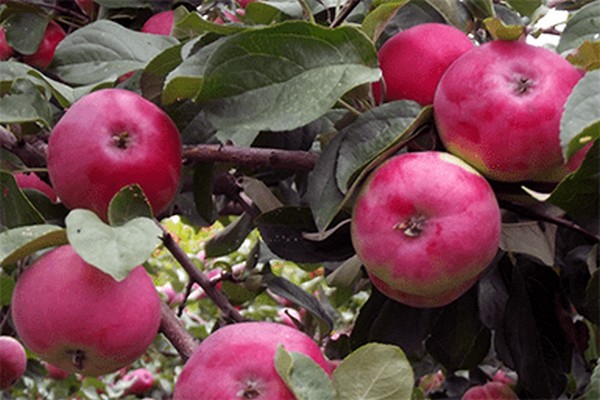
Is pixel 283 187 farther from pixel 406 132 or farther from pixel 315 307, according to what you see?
pixel 406 132

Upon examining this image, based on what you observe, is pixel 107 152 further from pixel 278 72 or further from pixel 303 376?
pixel 303 376

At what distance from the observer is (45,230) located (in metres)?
0.66

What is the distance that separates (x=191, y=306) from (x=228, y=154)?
1577 mm

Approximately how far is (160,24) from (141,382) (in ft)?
4.00

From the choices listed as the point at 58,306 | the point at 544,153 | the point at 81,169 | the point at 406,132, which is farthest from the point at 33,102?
the point at 544,153

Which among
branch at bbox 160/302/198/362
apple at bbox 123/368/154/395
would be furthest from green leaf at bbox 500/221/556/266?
apple at bbox 123/368/154/395

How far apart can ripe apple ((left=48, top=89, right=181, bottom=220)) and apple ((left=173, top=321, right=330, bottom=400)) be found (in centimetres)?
16

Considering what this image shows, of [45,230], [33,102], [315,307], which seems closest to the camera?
[45,230]

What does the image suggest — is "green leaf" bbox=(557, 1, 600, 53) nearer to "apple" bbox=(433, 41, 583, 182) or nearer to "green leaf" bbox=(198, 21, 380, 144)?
"apple" bbox=(433, 41, 583, 182)

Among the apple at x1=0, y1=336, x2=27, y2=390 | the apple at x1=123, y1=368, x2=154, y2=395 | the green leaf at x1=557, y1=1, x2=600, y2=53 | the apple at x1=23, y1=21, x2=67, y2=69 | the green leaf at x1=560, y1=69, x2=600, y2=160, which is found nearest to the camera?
the green leaf at x1=560, y1=69, x2=600, y2=160

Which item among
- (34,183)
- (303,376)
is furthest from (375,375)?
(34,183)

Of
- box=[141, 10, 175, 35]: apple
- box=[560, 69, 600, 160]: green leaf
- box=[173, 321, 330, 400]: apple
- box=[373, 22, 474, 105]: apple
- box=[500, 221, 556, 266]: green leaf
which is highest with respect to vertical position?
box=[560, 69, 600, 160]: green leaf

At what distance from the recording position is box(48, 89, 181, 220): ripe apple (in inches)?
28.8

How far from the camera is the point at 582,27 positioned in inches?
31.7
